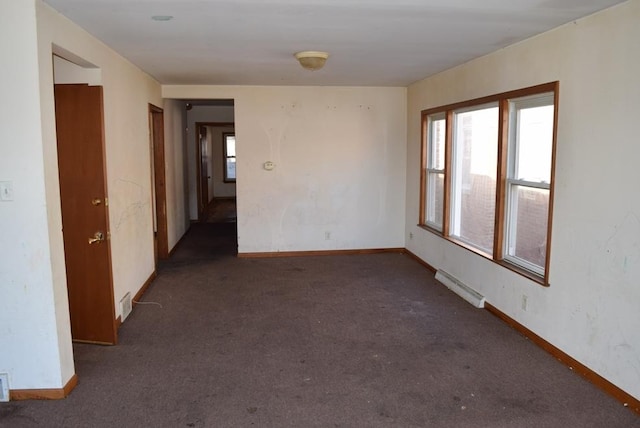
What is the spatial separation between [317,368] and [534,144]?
2329mm

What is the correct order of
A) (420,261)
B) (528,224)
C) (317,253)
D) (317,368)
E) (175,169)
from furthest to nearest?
(175,169) < (317,253) < (420,261) < (528,224) < (317,368)

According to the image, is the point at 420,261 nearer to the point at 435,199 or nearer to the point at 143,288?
the point at 435,199

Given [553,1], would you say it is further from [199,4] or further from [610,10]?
[199,4]

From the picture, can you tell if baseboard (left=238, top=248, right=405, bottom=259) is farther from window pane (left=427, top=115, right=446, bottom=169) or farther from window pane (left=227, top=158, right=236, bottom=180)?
window pane (left=227, top=158, right=236, bottom=180)

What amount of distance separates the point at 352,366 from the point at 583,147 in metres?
2.06

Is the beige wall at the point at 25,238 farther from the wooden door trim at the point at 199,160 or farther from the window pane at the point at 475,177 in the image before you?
the wooden door trim at the point at 199,160

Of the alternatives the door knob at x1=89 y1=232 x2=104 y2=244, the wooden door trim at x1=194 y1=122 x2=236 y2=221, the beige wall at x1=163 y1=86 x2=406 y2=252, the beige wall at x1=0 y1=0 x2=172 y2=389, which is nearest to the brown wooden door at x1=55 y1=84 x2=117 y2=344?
the door knob at x1=89 y1=232 x2=104 y2=244

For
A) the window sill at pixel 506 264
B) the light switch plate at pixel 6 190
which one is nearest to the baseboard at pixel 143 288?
the light switch plate at pixel 6 190

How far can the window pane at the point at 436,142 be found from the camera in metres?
5.81

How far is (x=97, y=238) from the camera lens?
3.56 m

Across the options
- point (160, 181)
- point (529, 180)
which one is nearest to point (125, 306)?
point (160, 181)

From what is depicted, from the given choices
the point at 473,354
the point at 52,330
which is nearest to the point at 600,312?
the point at 473,354

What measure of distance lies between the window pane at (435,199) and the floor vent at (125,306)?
3.43 meters

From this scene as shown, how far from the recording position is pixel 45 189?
106 inches
